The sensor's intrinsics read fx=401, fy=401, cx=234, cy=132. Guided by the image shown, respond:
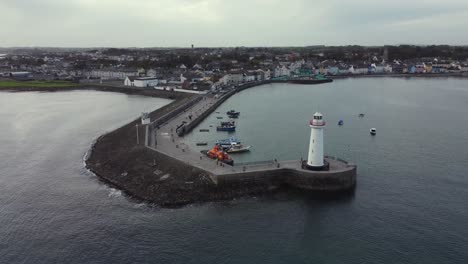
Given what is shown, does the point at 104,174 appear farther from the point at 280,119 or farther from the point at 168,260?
the point at 280,119

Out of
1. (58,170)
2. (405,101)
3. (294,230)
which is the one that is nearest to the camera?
(294,230)

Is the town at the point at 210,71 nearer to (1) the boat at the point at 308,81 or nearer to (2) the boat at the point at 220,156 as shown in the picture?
(1) the boat at the point at 308,81

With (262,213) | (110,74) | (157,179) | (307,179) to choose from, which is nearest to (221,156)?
(157,179)

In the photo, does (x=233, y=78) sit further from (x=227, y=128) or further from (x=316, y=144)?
(x=316, y=144)

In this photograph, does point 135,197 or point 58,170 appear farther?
point 58,170

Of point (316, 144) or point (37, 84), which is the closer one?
point (316, 144)

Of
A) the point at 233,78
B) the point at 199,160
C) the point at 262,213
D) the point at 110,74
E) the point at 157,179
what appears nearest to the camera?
the point at 262,213

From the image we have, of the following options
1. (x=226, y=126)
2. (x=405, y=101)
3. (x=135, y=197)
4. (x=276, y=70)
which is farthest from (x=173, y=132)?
(x=276, y=70)
